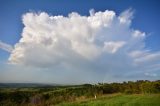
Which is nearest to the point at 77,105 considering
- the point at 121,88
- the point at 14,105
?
the point at 14,105

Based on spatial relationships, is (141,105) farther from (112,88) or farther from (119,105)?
(112,88)

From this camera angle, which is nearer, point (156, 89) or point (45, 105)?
point (45, 105)

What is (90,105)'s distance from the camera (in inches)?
1045

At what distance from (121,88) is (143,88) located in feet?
24.2

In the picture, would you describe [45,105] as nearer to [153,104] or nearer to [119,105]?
[119,105]

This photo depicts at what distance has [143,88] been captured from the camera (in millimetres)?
53219

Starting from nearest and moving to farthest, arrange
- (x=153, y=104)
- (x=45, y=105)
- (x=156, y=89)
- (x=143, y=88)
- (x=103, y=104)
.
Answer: (x=153, y=104) → (x=103, y=104) → (x=45, y=105) → (x=156, y=89) → (x=143, y=88)

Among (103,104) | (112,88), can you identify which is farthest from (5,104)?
(112,88)

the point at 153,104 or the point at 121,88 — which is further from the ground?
the point at 121,88

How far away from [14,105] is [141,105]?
16038mm

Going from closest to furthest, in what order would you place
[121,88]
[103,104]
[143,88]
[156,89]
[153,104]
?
[153,104] < [103,104] < [156,89] < [143,88] < [121,88]

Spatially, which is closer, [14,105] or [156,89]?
[14,105]

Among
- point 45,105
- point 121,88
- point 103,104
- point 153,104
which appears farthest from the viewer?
point 121,88

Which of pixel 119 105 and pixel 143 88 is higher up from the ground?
pixel 143 88
